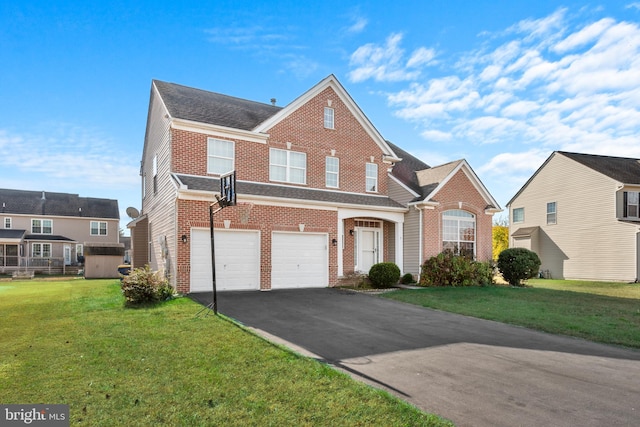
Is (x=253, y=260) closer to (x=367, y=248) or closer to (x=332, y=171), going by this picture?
(x=332, y=171)

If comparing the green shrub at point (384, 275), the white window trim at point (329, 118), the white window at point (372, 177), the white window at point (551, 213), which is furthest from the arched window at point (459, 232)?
the white window at point (551, 213)

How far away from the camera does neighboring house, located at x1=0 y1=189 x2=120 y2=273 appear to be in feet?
115

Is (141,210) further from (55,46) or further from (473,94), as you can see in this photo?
(473,94)

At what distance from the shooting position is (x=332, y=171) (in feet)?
59.8

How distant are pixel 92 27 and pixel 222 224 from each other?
26.7ft

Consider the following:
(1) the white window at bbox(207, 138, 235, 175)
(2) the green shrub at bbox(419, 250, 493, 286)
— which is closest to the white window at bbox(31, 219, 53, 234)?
(1) the white window at bbox(207, 138, 235, 175)

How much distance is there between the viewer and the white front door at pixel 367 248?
1831 cm

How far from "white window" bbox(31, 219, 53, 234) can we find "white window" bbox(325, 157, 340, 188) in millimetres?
34866

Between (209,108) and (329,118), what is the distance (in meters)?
5.39

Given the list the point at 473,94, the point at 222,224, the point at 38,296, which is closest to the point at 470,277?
the point at 473,94

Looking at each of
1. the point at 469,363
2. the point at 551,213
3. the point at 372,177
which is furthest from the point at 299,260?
the point at 551,213

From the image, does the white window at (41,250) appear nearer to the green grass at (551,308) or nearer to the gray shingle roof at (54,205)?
the gray shingle roof at (54,205)

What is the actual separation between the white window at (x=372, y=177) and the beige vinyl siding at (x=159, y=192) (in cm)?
924

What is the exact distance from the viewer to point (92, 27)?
44.6ft
